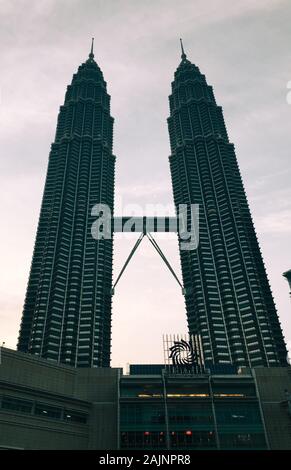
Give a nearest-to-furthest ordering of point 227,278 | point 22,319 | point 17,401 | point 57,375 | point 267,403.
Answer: point 17,401, point 57,375, point 267,403, point 22,319, point 227,278

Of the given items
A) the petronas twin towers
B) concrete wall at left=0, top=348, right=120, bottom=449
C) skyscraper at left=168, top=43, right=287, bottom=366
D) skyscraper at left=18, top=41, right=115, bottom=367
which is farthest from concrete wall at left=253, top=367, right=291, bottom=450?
skyscraper at left=18, top=41, right=115, bottom=367

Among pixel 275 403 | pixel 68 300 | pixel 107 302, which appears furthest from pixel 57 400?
pixel 107 302

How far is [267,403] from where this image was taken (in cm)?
9656

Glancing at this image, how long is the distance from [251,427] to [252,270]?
10311cm

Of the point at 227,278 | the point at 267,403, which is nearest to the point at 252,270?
the point at 227,278

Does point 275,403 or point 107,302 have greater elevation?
point 107,302

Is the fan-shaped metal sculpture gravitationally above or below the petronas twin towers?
below

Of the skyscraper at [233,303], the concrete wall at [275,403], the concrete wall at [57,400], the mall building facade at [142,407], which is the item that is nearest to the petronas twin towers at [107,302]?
the skyscraper at [233,303]

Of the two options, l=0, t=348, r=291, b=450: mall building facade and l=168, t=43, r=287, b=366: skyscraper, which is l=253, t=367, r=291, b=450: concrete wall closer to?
l=0, t=348, r=291, b=450: mall building facade

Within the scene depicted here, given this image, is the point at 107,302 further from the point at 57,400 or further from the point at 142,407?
the point at 57,400

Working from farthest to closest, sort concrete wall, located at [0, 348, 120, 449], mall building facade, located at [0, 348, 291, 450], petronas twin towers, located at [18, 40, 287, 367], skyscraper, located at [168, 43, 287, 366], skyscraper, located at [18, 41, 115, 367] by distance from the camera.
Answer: skyscraper, located at [168, 43, 287, 366] → petronas twin towers, located at [18, 40, 287, 367] → skyscraper, located at [18, 41, 115, 367] → mall building facade, located at [0, 348, 291, 450] → concrete wall, located at [0, 348, 120, 449]

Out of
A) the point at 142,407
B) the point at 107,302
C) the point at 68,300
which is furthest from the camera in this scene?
the point at 107,302
